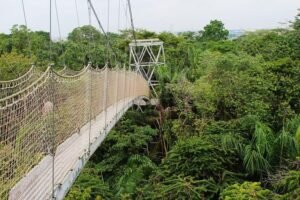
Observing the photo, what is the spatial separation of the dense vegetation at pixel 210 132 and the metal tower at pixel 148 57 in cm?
119

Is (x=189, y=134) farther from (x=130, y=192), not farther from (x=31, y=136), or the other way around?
(x=31, y=136)

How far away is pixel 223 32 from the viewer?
55.3 ft

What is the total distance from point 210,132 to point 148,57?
6354mm

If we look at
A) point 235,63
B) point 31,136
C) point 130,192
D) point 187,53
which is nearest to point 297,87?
point 235,63

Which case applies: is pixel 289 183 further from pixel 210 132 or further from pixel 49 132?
pixel 49 132

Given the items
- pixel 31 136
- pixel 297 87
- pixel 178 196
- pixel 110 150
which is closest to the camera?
pixel 31 136

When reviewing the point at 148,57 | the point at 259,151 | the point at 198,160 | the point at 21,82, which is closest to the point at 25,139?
the point at 21,82

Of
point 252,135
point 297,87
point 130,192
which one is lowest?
point 130,192

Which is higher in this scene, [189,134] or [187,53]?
[187,53]

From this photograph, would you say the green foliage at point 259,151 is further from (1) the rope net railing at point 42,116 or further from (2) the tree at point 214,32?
(2) the tree at point 214,32

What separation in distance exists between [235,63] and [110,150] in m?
2.50

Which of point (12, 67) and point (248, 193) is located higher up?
point (12, 67)

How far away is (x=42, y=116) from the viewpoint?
3000 mm

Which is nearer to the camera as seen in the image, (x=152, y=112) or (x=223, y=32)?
(x=152, y=112)
